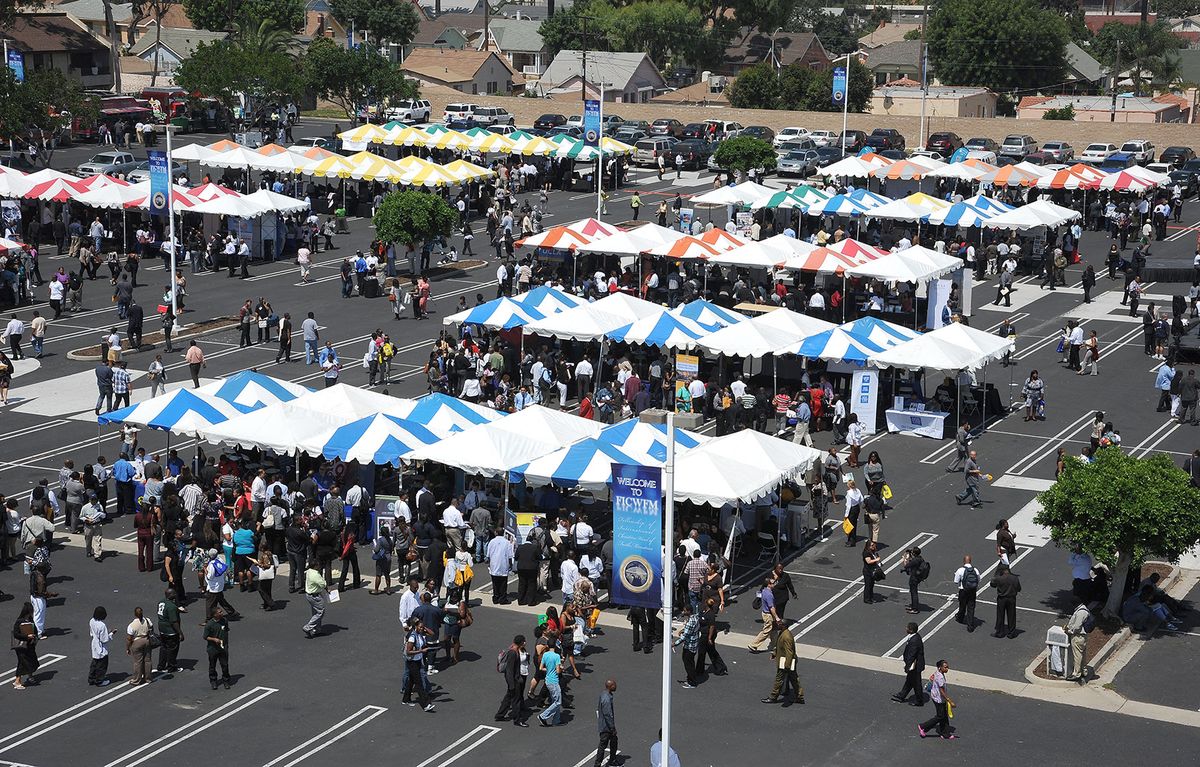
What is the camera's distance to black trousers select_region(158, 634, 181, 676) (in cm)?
2192

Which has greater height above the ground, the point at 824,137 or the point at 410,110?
the point at 410,110

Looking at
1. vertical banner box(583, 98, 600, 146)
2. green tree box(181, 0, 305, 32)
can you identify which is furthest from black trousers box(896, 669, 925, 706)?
green tree box(181, 0, 305, 32)

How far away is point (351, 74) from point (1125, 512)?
216 feet

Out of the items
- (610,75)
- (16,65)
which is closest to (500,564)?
(16,65)

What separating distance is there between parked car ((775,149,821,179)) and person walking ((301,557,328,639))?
5087 cm

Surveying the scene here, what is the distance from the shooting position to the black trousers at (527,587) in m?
24.9

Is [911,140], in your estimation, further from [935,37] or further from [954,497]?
[954,497]

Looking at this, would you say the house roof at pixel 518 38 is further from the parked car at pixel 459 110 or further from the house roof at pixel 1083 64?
Answer: the house roof at pixel 1083 64

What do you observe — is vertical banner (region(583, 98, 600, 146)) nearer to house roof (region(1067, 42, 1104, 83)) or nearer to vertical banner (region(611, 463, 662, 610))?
vertical banner (region(611, 463, 662, 610))

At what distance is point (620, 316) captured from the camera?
3766 cm

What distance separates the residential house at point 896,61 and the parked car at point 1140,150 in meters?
48.8

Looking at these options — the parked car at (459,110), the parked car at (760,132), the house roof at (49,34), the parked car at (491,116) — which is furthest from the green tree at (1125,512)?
the house roof at (49,34)

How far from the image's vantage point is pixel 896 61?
12588 cm

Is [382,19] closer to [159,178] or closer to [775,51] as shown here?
[775,51]
